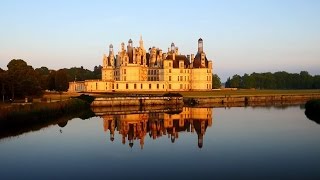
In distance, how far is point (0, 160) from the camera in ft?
52.0

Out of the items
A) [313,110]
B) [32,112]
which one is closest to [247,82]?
[313,110]

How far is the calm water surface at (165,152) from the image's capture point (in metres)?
13.9

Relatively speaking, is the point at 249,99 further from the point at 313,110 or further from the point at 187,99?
the point at 313,110

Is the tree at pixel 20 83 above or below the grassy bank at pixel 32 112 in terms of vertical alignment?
above

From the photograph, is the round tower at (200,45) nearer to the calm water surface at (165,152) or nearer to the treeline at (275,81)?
the treeline at (275,81)

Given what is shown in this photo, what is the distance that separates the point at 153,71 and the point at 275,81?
205ft

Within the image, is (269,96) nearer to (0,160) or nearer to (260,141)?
(260,141)

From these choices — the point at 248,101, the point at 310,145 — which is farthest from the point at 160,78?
the point at 310,145

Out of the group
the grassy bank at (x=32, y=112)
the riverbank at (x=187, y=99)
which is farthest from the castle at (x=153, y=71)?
the grassy bank at (x=32, y=112)

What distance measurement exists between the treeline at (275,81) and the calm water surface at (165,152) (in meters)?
88.4

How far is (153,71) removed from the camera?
78938 millimetres

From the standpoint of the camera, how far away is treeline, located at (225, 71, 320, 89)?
115188 millimetres

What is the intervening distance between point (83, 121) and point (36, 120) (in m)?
4.38

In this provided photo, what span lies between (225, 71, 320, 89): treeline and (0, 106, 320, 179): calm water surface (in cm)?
8836
